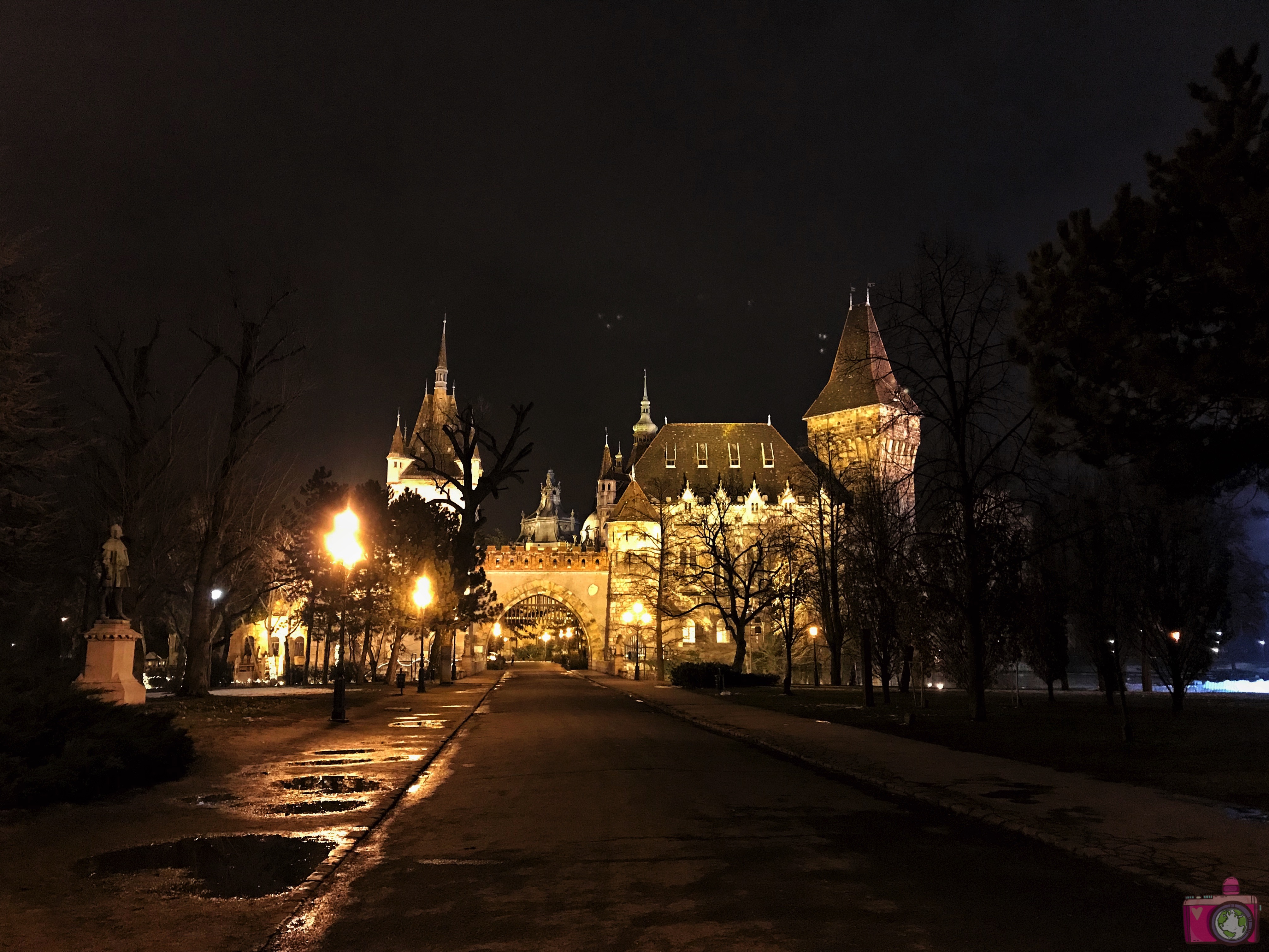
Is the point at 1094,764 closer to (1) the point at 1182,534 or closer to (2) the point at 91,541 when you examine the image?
(1) the point at 1182,534

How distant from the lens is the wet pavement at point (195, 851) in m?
5.43

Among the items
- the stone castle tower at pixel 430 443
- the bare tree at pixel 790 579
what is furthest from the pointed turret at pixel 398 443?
the bare tree at pixel 790 579

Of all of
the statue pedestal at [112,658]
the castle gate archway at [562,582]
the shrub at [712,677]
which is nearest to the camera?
the statue pedestal at [112,658]

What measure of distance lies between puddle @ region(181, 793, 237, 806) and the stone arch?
7088 centimetres

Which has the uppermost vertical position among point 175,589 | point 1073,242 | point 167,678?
point 1073,242

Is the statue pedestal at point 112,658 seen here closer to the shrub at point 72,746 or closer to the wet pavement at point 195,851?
the wet pavement at point 195,851

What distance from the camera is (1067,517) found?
2719 centimetres

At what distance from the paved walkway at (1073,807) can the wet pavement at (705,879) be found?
0.26 metres

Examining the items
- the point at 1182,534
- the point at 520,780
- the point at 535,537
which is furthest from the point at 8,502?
the point at 535,537

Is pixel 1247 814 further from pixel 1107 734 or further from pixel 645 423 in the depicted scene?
pixel 645 423

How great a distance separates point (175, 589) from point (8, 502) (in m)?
22.2

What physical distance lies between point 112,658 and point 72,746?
32.6 ft

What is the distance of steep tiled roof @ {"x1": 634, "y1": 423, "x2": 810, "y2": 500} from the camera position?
283 ft

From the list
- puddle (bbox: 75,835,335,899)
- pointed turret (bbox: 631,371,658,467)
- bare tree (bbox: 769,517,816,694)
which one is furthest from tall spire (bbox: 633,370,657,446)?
puddle (bbox: 75,835,335,899)
